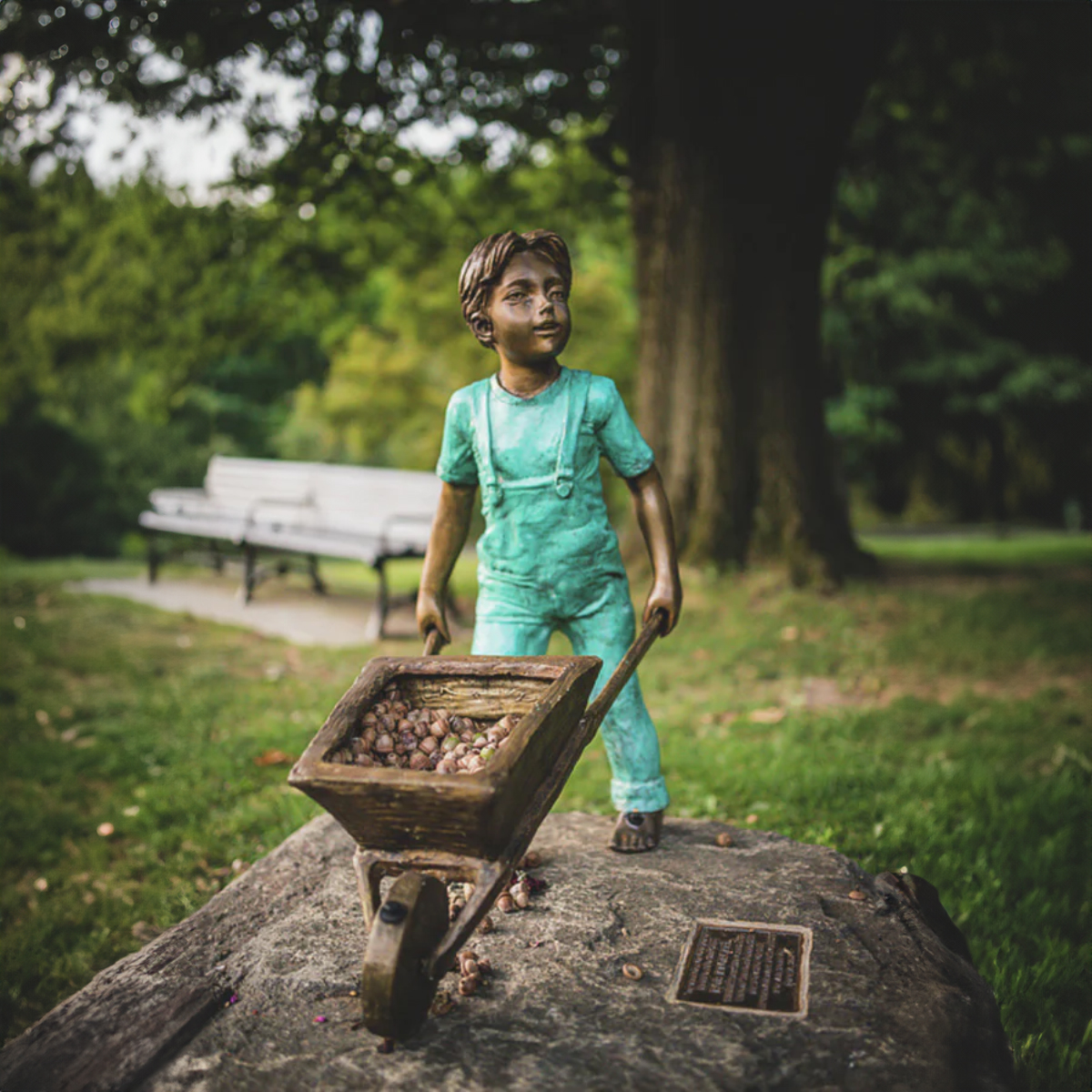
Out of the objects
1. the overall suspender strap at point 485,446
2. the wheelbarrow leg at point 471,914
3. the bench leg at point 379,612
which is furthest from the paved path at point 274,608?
the wheelbarrow leg at point 471,914

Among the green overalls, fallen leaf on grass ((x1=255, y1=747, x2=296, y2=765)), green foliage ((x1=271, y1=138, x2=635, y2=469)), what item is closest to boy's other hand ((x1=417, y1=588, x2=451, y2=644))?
the green overalls

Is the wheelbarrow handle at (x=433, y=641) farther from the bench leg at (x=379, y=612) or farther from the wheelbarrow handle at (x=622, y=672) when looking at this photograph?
the bench leg at (x=379, y=612)

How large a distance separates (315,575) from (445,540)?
6.99 m

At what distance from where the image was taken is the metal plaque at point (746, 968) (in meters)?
2.28

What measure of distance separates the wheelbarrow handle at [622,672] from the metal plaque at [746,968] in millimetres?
619

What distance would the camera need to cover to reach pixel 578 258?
66.7ft

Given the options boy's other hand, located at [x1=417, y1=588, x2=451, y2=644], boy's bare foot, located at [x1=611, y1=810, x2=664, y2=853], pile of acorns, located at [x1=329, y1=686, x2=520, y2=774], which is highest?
boy's other hand, located at [x1=417, y1=588, x2=451, y2=644]

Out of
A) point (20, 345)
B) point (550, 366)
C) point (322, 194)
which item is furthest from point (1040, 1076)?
point (20, 345)

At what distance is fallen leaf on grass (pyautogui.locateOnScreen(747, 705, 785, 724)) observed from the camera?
5.63 m

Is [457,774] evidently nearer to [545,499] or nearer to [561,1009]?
[561,1009]

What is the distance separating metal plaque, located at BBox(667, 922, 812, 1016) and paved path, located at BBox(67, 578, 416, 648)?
5.26 m

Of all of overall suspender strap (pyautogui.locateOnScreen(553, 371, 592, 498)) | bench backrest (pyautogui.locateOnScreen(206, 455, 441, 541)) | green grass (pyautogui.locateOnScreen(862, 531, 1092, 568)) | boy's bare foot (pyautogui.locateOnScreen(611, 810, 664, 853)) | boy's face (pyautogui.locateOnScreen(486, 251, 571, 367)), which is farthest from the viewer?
green grass (pyautogui.locateOnScreen(862, 531, 1092, 568))

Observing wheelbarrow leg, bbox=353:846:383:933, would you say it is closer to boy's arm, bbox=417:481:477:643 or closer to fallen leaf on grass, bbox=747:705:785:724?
boy's arm, bbox=417:481:477:643

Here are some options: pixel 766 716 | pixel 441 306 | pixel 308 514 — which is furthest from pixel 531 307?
pixel 441 306
